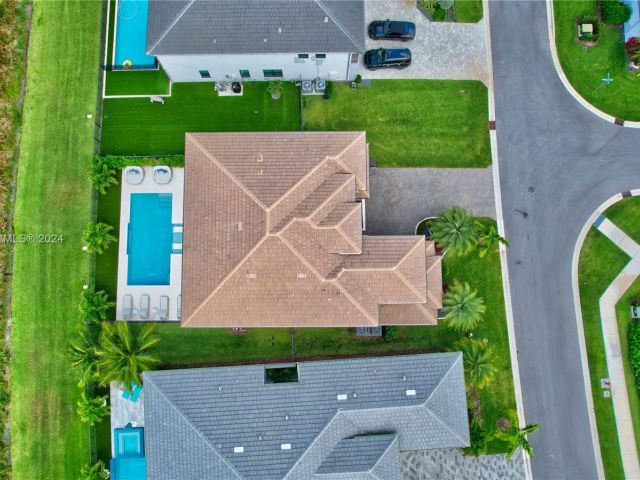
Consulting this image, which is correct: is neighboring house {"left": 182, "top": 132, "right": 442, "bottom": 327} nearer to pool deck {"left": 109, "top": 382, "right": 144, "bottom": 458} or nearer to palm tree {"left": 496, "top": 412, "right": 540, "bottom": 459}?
pool deck {"left": 109, "top": 382, "right": 144, "bottom": 458}

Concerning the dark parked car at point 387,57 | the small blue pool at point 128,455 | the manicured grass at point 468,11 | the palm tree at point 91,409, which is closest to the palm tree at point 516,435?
the small blue pool at point 128,455

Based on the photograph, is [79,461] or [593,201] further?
[593,201]

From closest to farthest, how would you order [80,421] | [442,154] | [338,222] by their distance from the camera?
[338,222] → [80,421] → [442,154]

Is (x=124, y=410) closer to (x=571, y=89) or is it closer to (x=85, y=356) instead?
(x=85, y=356)

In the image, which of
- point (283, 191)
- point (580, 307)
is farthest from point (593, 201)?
point (283, 191)

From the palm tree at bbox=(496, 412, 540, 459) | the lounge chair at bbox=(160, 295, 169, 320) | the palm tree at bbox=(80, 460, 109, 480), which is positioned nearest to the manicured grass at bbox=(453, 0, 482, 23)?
the palm tree at bbox=(496, 412, 540, 459)

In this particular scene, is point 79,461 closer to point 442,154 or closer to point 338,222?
point 338,222

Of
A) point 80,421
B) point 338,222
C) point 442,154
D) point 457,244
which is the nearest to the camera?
point 338,222
